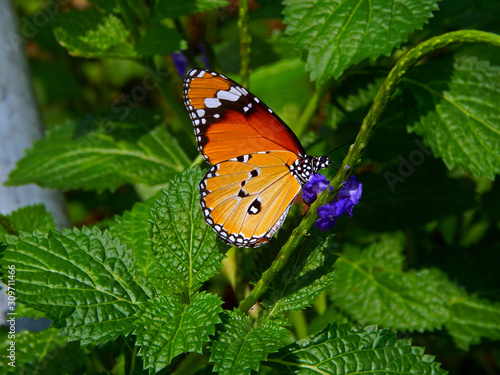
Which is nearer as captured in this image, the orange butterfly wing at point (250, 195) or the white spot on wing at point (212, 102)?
the orange butterfly wing at point (250, 195)

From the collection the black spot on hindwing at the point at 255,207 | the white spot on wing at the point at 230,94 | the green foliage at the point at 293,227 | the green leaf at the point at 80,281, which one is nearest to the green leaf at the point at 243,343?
the green foliage at the point at 293,227

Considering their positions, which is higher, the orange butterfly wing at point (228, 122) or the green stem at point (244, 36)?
the green stem at point (244, 36)

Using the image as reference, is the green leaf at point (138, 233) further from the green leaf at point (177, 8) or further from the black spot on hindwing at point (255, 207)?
the green leaf at point (177, 8)

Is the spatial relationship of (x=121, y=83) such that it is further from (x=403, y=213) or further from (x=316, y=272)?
(x=316, y=272)

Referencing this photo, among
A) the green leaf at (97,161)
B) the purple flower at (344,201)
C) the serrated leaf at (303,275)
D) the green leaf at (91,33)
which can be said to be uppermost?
the green leaf at (91,33)

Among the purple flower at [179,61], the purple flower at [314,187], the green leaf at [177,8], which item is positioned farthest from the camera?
the purple flower at [179,61]

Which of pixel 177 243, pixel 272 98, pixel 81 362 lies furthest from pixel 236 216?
pixel 272 98

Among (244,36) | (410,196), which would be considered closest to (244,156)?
(244,36)

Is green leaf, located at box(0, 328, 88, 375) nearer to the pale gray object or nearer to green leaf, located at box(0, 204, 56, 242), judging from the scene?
green leaf, located at box(0, 204, 56, 242)

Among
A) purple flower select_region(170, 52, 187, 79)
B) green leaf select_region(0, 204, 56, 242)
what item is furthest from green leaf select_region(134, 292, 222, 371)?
purple flower select_region(170, 52, 187, 79)
